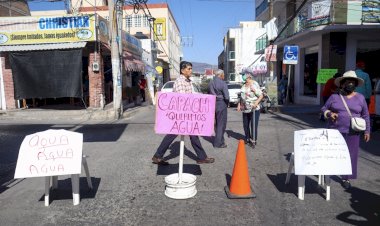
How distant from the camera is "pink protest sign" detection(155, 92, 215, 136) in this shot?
5.24 m

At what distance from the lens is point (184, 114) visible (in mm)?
5293

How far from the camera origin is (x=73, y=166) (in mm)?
4758

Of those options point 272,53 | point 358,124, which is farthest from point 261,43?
point 358,124

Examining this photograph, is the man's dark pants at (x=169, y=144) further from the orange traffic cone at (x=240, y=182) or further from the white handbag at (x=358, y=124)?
the white handbag at (x=358, y=124)

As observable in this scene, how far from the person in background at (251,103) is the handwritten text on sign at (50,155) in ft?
15.1

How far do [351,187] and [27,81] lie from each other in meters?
14.6

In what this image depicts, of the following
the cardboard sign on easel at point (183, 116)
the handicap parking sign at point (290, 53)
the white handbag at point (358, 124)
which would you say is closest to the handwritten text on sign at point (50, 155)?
the cardboard sign on easel at point (183, 116)

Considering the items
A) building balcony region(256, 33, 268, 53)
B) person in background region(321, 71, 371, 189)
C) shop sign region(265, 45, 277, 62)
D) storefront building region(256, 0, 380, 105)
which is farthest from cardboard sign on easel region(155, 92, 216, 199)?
building balcony region(256, 33, 268, 53)

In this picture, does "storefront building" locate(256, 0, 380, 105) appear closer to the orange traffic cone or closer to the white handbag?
the white handbag

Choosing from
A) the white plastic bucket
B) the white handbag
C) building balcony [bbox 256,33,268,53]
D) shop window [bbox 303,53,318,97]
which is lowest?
the white plastic bucket

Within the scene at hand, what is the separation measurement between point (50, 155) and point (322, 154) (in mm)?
3653

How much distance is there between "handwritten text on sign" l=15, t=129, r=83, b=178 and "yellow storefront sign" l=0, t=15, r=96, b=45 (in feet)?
38.4

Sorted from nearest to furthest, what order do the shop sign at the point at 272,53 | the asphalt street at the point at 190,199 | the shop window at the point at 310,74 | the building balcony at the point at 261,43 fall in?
the asphalt street at the point at 190,199 < the shop sign at the point at 272,53 < the shop window at the point at 310,74 < the building balcony at the point at 261,43

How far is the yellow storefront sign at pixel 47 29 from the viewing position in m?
15.7
